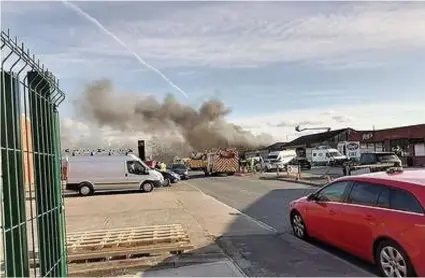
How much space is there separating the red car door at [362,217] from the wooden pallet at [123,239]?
278 cm

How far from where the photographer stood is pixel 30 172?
173 inches

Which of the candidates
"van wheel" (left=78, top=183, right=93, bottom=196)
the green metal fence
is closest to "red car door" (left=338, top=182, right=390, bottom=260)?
the green metal fence

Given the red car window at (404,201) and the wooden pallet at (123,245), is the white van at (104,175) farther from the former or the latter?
the red car window at (404,201)

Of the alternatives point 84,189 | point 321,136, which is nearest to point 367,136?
point 321,136

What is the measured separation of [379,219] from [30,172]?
184 inches

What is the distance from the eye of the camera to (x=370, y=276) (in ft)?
22.5

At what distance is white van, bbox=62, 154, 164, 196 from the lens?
89.2 ft

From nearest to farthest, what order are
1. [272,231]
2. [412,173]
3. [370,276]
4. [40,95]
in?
[40,95], [370,276], [412,173], [272,231]

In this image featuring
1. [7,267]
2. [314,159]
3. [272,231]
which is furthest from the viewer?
[314,159]

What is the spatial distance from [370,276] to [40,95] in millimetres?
4833

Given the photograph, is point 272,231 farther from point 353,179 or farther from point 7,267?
point 7,267

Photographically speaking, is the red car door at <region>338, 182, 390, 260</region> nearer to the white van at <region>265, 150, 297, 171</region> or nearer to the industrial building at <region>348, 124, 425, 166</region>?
the industrial building at <region>348, 124, 425, 166</region>

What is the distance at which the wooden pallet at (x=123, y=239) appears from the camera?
334 inches

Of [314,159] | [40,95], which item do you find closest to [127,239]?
[40,95]
